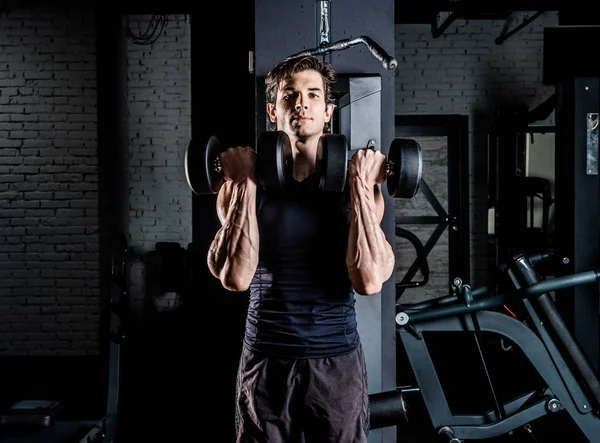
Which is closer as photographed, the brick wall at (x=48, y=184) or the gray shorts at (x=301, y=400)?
the gray shorts at (x=301, y=400)

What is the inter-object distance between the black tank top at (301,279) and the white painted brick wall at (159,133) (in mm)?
3887

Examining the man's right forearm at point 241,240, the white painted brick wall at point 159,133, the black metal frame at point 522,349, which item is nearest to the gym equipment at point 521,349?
the black metal frame at point 522,349

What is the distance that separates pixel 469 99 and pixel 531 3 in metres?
1.37

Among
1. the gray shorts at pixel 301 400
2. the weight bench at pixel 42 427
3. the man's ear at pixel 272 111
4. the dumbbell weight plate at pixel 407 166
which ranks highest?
the man's ear at pixel 272 111

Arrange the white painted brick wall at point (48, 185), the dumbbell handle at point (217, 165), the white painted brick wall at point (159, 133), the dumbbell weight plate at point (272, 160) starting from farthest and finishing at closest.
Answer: the white painted brick wall at point (159, 133) < the white painted brick wall at point (48, 185) < the dumbbell handle at point (217, 165) < the dumbbell weight plate at point (272, 160)

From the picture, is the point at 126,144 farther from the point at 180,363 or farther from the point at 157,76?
the point at 180,363

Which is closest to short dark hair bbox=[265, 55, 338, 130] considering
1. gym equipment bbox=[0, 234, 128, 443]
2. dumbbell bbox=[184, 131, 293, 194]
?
dumbbell bbox=[184, 131, 293, 194]

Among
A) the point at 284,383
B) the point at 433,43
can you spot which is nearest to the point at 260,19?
the point at 284,383

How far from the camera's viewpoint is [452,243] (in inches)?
208

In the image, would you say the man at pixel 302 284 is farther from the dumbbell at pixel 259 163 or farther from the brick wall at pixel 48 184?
the brick wall at pixel 48 184

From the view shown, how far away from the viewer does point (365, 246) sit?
140cm

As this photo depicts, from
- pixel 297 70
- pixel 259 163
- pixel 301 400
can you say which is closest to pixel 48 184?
pixel 297 70

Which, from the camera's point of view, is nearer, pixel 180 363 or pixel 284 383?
pixel 284 383

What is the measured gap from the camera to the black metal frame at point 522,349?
2.32m
